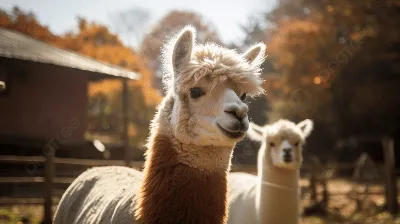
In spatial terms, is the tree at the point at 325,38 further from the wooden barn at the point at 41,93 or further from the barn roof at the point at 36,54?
the wooden barn at the point at 41,93

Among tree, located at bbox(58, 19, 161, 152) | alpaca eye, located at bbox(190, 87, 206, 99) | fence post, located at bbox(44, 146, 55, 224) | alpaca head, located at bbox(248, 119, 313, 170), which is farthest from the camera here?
tree, located at bbox(58, 19, 161, 152)

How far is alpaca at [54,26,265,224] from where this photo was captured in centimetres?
286

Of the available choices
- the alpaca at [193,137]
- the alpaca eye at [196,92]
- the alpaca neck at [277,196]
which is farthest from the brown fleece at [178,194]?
the alpaca neck at [277,196]

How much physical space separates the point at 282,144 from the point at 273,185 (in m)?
0.74

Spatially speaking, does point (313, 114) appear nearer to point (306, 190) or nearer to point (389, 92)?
point (389, 92)

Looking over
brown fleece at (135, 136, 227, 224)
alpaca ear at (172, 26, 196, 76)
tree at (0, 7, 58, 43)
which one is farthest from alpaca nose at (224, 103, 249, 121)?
A: tree at (0, 7, 58, 43)

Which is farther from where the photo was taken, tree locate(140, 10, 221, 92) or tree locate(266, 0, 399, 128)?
tree locate(140, 10, 221, 92)

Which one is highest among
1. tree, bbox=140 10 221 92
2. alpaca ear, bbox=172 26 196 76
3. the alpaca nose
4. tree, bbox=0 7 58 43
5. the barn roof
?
tree, bbox=140 10 221 92

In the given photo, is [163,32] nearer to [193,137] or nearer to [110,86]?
[110,86]

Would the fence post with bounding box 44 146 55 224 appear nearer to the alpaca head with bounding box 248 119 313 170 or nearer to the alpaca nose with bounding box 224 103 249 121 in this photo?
the alpaca head with bounding box 248 119 313 170

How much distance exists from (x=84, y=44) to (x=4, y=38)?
309 inches

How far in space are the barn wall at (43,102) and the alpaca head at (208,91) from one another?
9.91 m

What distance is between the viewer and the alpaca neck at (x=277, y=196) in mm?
4809

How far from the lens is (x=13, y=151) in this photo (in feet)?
44.5
